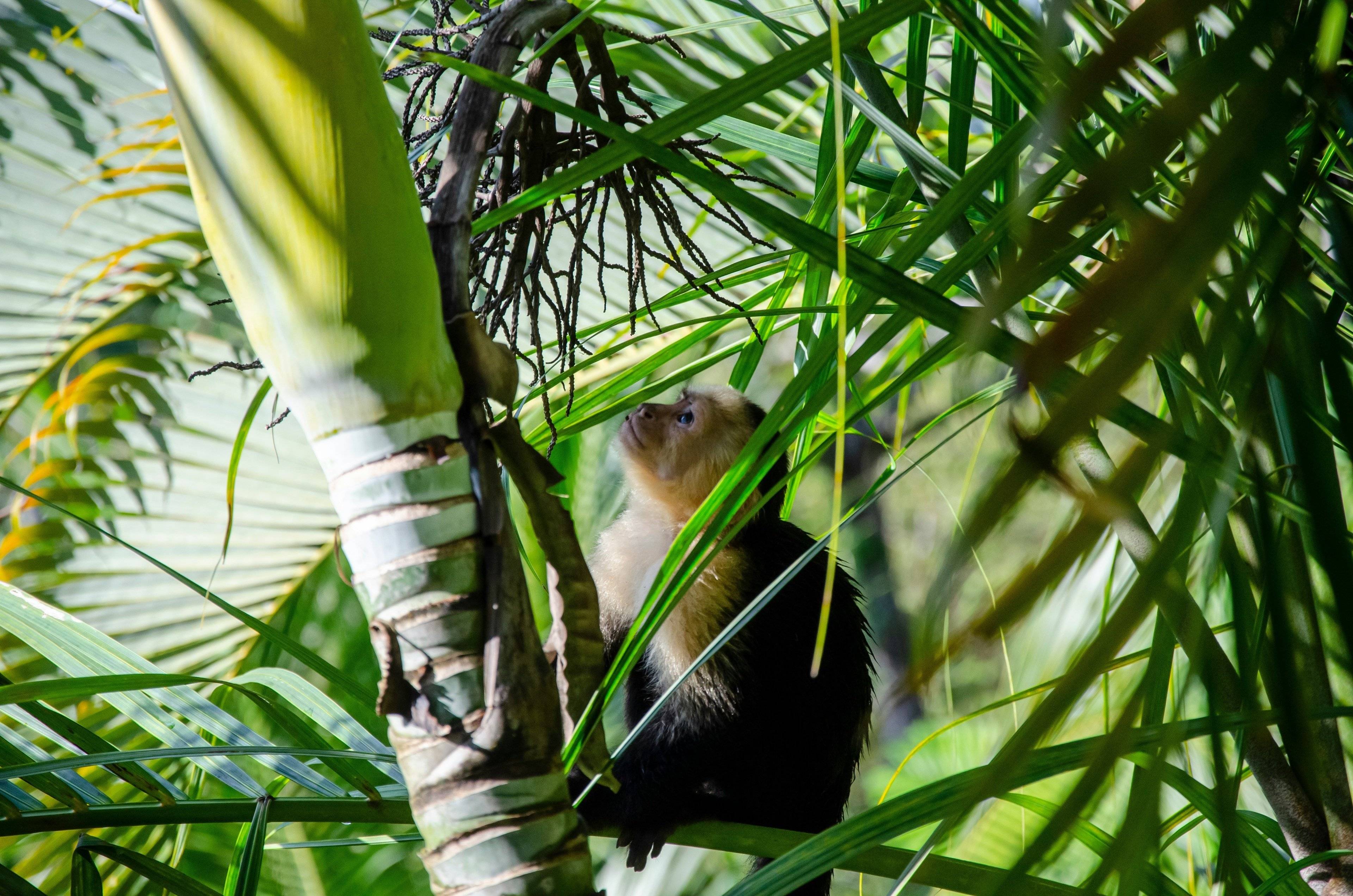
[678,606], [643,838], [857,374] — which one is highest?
[857,374]

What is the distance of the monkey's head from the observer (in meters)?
1.25

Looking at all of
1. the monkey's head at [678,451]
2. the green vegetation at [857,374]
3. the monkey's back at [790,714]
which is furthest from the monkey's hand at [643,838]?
the monkey's head at [678,451]

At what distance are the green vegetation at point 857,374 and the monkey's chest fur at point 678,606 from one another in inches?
13.8

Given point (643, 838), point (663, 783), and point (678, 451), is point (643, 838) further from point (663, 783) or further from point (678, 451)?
point (678, 451)

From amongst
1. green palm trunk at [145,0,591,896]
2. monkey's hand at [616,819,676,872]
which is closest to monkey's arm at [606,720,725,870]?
monkey's hand at [616,819,676,872]

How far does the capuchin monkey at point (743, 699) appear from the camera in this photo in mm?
899

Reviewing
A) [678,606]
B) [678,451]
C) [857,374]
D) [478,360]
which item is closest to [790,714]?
[678,606]

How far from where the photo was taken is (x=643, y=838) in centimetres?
81

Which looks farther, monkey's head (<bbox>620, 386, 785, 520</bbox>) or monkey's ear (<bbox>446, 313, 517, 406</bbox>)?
monkey's head (<bbox>620, 386, 785, 520</bbox>)

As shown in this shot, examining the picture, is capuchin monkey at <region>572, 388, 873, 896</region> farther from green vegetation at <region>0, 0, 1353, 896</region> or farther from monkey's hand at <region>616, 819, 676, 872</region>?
green vegetation at <region>0, 0, 1353, 896</region>

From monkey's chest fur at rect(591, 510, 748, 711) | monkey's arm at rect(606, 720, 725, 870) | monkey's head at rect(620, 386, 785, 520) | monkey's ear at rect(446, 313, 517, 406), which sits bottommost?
monkey's arm at rect(606, 720, 725, 870)

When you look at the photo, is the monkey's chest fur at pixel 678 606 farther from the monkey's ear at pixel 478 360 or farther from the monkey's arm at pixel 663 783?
the monkey's ear at pixel 478 360

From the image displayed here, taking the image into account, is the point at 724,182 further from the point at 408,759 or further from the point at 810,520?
the point at 810,520

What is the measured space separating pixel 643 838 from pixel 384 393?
64cm
